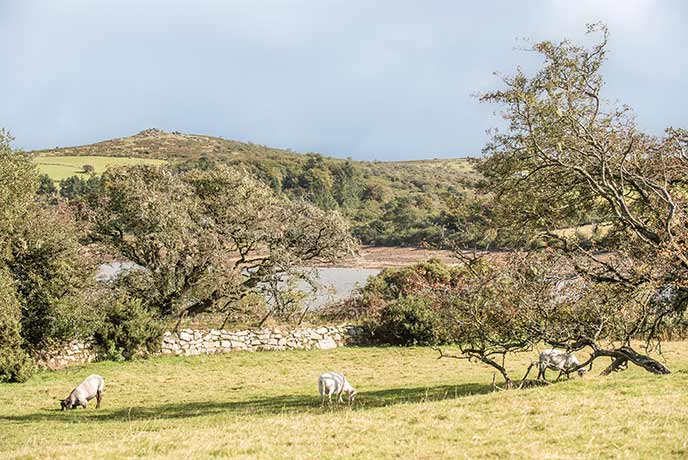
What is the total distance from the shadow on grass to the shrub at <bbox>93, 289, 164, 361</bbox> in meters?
8.77

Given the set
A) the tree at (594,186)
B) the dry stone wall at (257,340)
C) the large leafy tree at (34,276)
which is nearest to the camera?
the tree at (594,186)

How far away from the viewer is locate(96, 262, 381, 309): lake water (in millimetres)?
30392

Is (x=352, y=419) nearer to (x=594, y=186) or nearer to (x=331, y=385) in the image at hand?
(x=331, y=385)

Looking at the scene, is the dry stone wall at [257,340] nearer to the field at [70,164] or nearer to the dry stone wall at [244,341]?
the dry stone wall at [244,341]

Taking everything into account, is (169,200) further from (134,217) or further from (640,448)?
(640,448)

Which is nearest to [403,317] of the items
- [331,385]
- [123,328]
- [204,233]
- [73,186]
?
[204,233]

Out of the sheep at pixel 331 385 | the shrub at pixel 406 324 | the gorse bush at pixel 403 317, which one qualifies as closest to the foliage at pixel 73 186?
the gorse bush at pixel 403 317

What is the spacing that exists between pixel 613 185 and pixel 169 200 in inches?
761

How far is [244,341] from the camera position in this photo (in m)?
28.7

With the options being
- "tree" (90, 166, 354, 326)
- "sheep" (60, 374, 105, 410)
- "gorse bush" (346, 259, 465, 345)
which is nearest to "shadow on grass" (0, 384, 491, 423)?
"sheep" (60, 374, 105, 410)

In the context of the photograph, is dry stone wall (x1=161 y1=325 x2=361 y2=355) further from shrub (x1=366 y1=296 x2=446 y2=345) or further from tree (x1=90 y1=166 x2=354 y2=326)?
tree (x1=90 y1=166 x2=354 y2=326)

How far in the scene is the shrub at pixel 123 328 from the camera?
80.5ft

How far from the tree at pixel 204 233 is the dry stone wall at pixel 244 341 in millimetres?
1555

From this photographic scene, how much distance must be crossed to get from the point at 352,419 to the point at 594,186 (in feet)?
27.8
